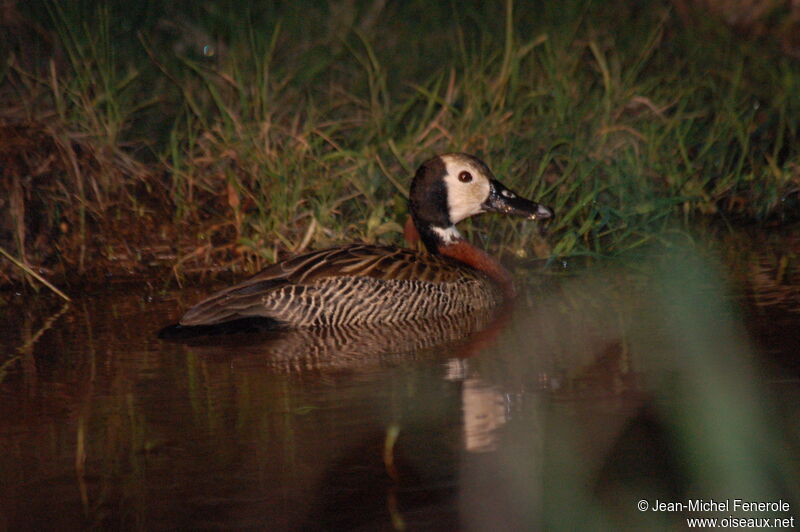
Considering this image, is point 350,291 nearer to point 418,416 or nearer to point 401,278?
point 401,278

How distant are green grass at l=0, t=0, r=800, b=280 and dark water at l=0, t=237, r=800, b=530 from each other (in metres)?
1.10

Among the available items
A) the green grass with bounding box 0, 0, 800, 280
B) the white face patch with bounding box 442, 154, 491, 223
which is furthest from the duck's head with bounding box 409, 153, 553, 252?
the green grass with bounding box 0, 0, 800, 280

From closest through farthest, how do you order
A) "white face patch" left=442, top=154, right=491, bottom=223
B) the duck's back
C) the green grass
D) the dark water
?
the dark water
the duck's back
"white face patch" left=442, top=154, right=491, bottom=223
the green grass

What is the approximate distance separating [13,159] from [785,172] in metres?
5.07

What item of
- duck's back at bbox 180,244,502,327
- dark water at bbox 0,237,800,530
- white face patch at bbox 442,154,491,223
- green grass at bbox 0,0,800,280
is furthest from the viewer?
green grass at bbox 0,0,800,280

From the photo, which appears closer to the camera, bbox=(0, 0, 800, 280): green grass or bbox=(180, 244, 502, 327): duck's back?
bbox=(180, 244, 502, 327): duck's back

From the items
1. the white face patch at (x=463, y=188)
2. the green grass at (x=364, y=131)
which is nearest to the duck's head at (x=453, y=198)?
the white face patch at (x=463, y=188)

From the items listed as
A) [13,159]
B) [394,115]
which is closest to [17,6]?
[13,159]

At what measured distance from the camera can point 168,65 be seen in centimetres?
988

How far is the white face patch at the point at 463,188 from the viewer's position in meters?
7.78

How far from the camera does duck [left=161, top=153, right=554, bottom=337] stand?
684 centimetres

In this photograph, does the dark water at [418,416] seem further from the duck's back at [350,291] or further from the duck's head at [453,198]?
the duck's head at [453,198]

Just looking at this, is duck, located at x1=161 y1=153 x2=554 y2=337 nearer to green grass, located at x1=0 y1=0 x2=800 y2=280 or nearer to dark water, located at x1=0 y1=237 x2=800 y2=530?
dark water, located at x1=0 y1=237 x2=800 y2=530

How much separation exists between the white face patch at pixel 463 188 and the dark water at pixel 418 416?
642 mm
